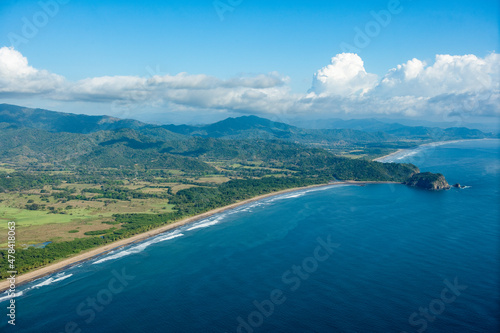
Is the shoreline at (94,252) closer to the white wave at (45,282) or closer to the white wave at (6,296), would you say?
the white wave at (6,296)

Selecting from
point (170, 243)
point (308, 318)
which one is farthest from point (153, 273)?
point (308, 318)

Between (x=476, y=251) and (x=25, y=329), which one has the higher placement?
(x=476, y=251)

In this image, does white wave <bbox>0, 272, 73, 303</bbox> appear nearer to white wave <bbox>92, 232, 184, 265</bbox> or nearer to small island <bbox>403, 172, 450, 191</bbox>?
white wave <bbox>92, 232, 184, 265</bbox>

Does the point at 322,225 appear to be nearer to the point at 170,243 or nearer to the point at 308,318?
the point at 170,243

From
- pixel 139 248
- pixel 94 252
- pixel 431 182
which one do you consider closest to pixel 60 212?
pixel 94 252

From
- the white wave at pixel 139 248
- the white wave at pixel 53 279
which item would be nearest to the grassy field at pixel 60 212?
the white wave at pixel 139 248

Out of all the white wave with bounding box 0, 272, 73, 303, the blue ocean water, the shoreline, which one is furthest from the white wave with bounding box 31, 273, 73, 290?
the shoreline

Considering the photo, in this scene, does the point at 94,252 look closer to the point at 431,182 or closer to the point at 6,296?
the point at 6,296
